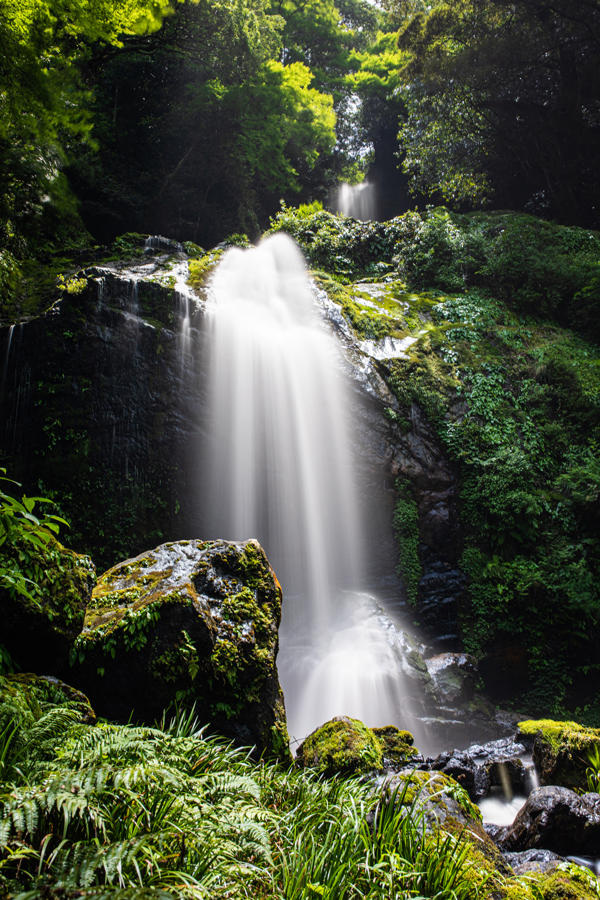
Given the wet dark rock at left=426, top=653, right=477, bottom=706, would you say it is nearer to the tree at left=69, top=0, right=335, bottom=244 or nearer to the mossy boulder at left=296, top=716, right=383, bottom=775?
the mossy boulder at left=296, top=716, right=383, bottom=775

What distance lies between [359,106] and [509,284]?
17.0 meters

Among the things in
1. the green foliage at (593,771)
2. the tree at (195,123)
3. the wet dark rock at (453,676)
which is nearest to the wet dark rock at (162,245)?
the tree at (195,123)

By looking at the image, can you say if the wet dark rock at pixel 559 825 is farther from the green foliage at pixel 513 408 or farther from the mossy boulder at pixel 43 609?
the green foliage at pixel 513 408

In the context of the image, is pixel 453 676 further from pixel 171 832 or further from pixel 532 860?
pixel 171 832

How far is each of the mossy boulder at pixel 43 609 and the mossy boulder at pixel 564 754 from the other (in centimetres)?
443

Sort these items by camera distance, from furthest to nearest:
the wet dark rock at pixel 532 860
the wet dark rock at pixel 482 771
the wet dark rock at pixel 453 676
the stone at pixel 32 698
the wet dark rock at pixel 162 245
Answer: the wet dark rock at pixel 162 245 → the wet dark rock at pixel 453 676 → the wet dark rock at pixel 482 771 → the wet dark rock at pixel 532 860 → the stone at pixel 32 698

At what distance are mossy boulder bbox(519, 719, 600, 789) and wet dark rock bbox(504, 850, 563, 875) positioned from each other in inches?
49.3

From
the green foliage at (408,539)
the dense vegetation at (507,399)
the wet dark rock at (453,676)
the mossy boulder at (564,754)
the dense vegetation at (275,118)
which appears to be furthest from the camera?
the dense vegetation at (275,118)

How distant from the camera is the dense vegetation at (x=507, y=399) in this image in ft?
24.7

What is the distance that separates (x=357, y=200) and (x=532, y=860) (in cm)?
2474

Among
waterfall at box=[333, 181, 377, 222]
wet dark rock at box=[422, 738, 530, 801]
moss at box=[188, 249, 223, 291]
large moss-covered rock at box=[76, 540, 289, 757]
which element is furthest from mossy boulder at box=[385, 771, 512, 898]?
waterfall at box=[333, 181, 377, 222]

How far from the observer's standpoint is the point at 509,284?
1261 cm

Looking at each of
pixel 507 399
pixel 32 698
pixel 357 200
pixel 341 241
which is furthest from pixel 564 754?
pixel 357 200

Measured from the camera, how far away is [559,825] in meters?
3.25
